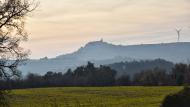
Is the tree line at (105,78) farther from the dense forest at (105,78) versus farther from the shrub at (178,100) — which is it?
the shrub at (178,100)

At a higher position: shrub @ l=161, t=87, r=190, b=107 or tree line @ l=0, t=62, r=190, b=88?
tree line @ l=0, t=62, r=190, b=88

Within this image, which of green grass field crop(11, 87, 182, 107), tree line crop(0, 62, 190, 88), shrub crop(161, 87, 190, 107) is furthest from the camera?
tree line crop(0, 62, 190, 88)

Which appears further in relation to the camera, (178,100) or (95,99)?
(95,99)

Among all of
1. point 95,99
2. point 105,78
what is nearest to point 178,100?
point 95,99

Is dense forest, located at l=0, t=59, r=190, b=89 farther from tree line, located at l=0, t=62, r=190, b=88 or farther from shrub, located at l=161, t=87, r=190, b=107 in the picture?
shrub, located at l=161, t=87, r=190, b=107

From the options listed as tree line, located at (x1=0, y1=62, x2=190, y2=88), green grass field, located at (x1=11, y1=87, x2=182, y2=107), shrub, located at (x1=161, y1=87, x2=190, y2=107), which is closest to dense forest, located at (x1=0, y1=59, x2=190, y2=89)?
tree line, located at (x1=0, y1=62, x2=190, y2=88)

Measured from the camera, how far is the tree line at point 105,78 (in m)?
133

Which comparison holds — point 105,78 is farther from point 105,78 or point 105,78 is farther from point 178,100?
point 178,100

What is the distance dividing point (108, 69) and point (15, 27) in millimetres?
131887

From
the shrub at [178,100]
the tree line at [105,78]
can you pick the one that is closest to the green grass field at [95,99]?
the shrub at [178,100]

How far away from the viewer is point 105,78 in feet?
490

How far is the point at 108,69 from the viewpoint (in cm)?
16325

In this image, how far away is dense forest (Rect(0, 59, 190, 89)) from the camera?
133m

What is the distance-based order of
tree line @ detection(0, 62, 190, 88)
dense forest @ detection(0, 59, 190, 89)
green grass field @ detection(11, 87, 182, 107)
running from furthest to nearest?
dense forest @ detection(0, 59, 190, 89)
tree line @ detection(0, 62, 190, 88)
green grass field @ detection(11, 87, 182, 107)
